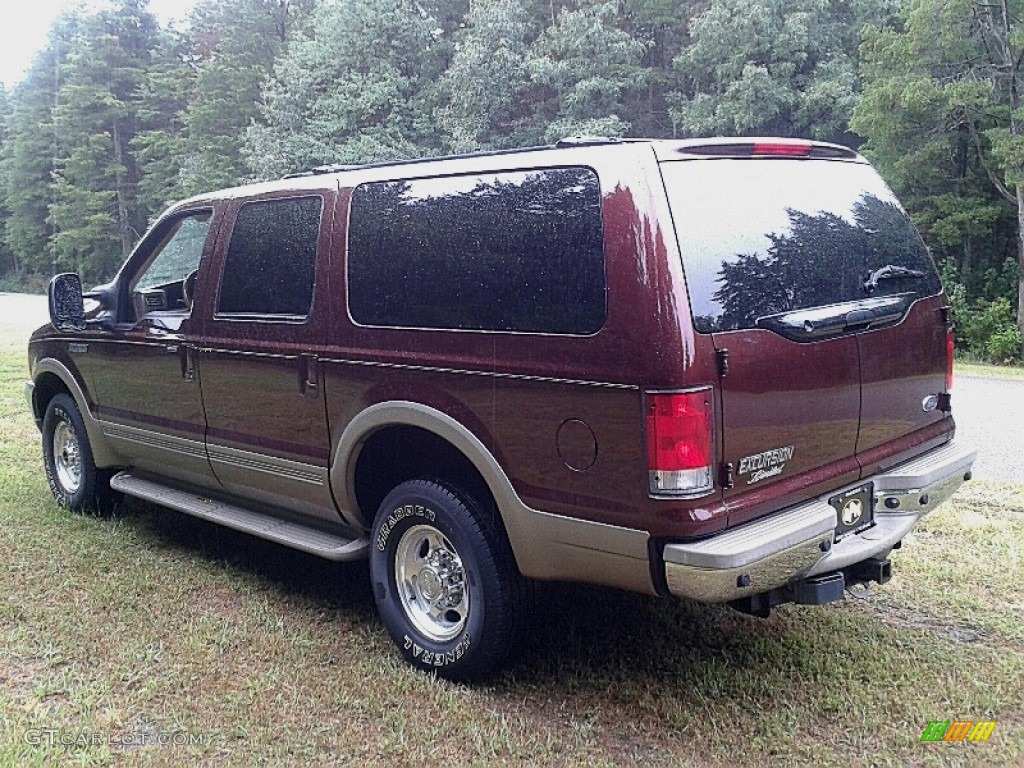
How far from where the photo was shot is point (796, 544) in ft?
10.9

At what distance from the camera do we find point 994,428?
909 cm

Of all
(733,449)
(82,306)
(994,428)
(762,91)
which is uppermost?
(762,91)

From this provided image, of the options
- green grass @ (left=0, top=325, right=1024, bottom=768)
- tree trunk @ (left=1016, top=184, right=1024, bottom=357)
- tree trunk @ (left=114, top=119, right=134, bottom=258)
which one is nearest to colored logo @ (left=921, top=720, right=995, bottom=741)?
green grass @ (left=0, top=325, right=1024, bottom=768)

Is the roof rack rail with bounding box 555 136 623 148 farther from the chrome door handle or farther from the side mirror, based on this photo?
the side mirror

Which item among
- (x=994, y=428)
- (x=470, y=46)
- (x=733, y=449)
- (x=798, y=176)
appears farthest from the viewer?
(x=470, y=46)

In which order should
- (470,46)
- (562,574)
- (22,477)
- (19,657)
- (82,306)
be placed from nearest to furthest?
(562,574) → (19,657) → (82,306) → (22,477) → (470,46)

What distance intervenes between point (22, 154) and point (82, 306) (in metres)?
48.9

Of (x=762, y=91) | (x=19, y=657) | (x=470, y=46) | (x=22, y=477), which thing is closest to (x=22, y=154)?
(x=470, y=46)

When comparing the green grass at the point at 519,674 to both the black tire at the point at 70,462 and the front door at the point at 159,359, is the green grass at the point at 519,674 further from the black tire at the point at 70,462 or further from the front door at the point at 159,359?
the black tire at the point at 70,462

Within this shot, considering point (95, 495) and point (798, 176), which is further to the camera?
point (95, 495)

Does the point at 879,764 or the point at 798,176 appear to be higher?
the point at 798,176

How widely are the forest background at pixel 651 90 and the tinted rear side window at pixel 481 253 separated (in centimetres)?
1876

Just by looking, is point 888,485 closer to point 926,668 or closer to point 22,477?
point 926,668

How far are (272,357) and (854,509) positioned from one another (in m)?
2.62
